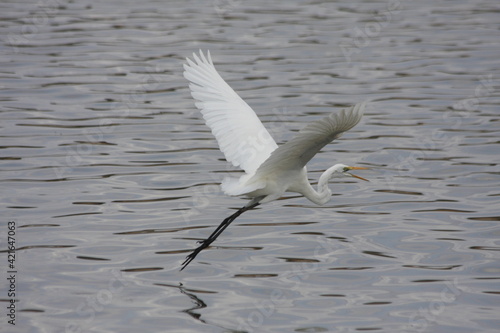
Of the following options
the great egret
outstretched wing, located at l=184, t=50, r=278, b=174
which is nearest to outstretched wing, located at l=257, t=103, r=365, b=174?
the great egret

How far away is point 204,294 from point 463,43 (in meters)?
11.5

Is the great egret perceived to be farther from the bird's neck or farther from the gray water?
the gray water

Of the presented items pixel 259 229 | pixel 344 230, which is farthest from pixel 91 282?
pixel 344 230

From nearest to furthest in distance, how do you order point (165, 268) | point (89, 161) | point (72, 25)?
point (165, 268) < point (89, 161) < point (72, 25)

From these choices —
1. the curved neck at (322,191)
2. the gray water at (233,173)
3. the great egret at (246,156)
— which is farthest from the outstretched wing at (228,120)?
the gray water at (233,173)

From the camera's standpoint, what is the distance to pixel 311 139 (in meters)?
Result: 6.00

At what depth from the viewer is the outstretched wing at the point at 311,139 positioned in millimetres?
5566

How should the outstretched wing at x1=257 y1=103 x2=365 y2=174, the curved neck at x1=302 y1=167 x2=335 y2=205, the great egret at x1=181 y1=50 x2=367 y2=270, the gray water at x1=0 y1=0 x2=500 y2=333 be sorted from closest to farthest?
the outstretched wing at x1=257 y1=103 x2=365 y2=174 → the gray water at x1=0 y1=0 x2=500 y2=333 → the great egret at x1=181 y1=50 x2=367 y2=270 → the curved neck at x1=302 y1=167 x2=335 y2=205

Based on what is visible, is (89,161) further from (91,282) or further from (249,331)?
(249,331)

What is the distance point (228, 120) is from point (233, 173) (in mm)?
2418

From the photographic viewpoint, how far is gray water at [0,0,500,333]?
6.55 metres

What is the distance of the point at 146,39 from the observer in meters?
17.2

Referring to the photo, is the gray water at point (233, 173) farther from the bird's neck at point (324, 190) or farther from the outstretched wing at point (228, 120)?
the outstretched wing at point (228, 120)

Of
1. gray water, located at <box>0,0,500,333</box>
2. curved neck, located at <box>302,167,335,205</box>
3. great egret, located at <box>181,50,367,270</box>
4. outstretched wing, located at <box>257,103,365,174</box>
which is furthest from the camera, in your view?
curved neck, located at <box>302,167,335,205</box>
